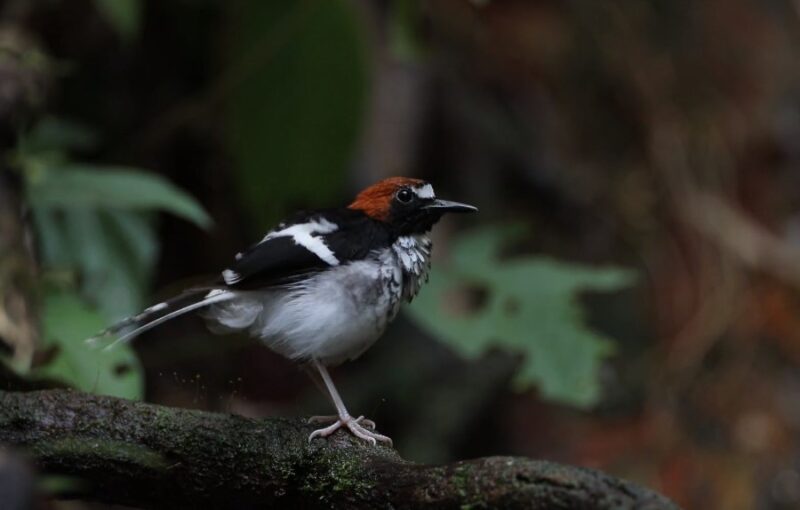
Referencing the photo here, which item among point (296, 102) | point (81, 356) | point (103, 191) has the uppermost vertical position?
point (296, 102)

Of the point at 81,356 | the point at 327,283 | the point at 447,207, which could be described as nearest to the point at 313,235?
the point at 327,283

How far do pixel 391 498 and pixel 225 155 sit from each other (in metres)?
3.96

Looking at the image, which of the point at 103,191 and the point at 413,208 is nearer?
the point at 413,208

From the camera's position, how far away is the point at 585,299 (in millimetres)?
6418

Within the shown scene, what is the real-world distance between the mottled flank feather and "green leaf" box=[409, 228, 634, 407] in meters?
1.41

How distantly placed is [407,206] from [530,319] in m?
1.66

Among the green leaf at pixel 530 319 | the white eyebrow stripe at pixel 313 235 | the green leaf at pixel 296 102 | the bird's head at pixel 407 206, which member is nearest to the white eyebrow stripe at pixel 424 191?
the bird's head at pixel 407 206

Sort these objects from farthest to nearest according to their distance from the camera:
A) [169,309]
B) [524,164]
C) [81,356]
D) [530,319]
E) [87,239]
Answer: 1. [524,164]
2. [530,319]
3. [87,239]
4. [81,356]
5. [169,309]

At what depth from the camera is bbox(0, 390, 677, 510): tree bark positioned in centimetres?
234

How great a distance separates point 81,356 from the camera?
11.5 feet

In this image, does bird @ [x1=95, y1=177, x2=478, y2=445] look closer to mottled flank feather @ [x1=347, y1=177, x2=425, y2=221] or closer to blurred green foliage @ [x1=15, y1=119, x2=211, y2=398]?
mottled flank feather @ [x1=347, y1=177, x2=425, y2=221]

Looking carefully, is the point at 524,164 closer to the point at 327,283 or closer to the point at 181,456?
the point at 327,283

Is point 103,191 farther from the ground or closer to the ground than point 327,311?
farther from the ground

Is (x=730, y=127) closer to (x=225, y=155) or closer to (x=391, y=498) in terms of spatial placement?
(x=225, y=155)
